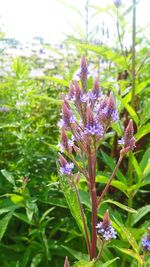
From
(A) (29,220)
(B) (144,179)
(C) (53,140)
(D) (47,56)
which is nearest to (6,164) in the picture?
(C) (53,140)

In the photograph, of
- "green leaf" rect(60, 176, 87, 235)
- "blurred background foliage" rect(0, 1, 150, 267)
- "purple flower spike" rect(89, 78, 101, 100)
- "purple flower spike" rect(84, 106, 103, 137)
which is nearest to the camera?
"purple flower spike" rect(84, 106, 103, 137)

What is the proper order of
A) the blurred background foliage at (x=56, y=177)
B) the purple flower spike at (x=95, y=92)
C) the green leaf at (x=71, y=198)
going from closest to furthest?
the purple flower spike at (x=95, y=92) < the green leaf at (x=71, y=198) < the blurred background foliage at (x=56, y=177)

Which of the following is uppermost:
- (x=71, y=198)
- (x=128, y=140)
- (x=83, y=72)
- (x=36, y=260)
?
(x=83, y=72)

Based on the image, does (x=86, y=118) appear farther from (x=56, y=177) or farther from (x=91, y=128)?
(x=56, y=177)

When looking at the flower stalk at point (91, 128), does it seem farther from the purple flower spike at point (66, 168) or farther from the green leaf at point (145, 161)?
the green leaf at point (145, 161)

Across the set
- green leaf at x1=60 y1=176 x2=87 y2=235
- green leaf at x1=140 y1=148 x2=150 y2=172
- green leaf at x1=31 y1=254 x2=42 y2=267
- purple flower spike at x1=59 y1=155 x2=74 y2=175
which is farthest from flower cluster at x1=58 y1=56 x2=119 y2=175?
green leaf at x1=31 y1=254 x2=42 y2=267

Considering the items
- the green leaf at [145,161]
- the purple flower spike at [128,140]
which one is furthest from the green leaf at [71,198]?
the green leaf at [145,161]

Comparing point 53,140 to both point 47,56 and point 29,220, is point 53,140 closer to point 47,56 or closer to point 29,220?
point 29,220

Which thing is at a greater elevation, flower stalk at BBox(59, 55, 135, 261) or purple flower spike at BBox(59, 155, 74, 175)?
flower stalk at BBox(59, 55, 135, 261)

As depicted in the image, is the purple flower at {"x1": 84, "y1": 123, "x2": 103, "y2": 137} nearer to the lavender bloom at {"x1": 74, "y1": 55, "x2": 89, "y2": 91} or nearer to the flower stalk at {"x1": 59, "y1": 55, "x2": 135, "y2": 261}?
the flower stalk at {"x1": 59, "y1": 55, "x2": 135, "y2": 261}

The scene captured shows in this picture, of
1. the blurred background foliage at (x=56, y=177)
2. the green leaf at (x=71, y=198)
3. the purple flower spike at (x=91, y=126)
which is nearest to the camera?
the purple flower spike at (x=91, y=126)

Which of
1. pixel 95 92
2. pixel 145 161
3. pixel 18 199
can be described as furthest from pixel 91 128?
pixel 18 199
